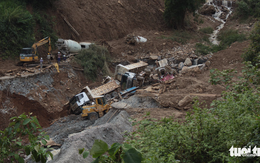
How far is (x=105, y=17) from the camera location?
89.9 ft

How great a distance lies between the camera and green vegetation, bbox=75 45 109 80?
64.2 ft

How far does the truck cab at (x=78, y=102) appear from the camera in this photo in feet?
46.4

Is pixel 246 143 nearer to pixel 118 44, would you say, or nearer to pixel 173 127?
pixel 173 127

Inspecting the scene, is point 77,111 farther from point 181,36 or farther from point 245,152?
point 181,36

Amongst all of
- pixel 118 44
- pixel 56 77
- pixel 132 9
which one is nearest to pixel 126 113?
pixel 56 77

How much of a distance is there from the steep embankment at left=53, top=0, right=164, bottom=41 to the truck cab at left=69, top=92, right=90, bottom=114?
1181cm

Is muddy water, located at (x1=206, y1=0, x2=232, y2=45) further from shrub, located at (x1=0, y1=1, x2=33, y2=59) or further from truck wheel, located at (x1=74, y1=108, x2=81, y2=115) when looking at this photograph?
shrub, located at (x1=0, y1=1, x2=33, y2=59)

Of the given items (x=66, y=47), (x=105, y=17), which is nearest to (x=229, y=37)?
(x=105, y=17)

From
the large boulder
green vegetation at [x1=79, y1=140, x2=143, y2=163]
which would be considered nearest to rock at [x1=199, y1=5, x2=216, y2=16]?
the large boulder

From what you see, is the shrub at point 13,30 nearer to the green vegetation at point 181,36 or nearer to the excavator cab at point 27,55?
the excavator cab at point 27,55

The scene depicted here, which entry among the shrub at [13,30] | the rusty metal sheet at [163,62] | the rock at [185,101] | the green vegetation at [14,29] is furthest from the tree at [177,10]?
the rock at [185,101]

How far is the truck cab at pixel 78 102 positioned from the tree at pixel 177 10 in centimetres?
1822

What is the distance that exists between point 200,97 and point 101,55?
12546 millimetres

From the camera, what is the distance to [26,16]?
63.7 feet
